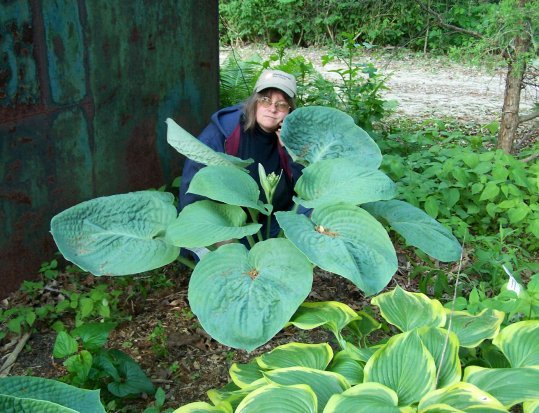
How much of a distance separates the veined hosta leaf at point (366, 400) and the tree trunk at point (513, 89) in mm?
2906

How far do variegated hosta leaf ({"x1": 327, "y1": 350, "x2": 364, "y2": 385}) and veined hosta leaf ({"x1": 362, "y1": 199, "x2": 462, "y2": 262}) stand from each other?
46cm

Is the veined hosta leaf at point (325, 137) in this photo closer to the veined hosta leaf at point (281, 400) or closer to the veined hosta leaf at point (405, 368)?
the veined hosta leaf at point (405, 368)

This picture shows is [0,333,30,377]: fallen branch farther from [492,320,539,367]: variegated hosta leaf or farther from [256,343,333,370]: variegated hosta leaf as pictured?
[492,320,539,367]: variegated hosta leaf

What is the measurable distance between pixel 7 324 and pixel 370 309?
1.66m

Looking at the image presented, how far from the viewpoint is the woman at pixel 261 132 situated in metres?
2.83

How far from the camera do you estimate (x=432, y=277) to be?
3156mm

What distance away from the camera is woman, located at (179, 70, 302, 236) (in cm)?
283

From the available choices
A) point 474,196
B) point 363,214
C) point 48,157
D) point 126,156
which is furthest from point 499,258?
point 48,157

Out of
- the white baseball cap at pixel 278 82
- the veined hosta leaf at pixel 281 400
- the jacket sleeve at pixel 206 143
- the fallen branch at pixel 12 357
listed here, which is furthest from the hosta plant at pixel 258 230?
the fallen branch at pixel 12 357

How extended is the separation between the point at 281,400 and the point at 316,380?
0.16 metres

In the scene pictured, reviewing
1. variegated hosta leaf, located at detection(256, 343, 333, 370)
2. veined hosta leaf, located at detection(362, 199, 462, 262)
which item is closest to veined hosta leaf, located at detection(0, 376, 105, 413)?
variegated hosta leaf, located at detection(256, 343, 333, 370)

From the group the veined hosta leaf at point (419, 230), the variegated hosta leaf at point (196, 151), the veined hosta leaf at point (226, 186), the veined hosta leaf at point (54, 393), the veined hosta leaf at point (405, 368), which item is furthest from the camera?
the variegated hosta leaf at point (196, 151)

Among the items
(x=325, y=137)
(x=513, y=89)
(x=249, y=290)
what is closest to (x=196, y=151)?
(x=325, y=137)

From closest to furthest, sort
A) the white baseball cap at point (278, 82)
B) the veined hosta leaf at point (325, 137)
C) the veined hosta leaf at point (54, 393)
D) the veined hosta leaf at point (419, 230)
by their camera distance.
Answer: the veined hosta leaf at point (54, 393) < the veined hosta leaf at point (419, 230) < the veined hosta leaf at point (325, 137) < the white baseball cap at point (278, 82)
